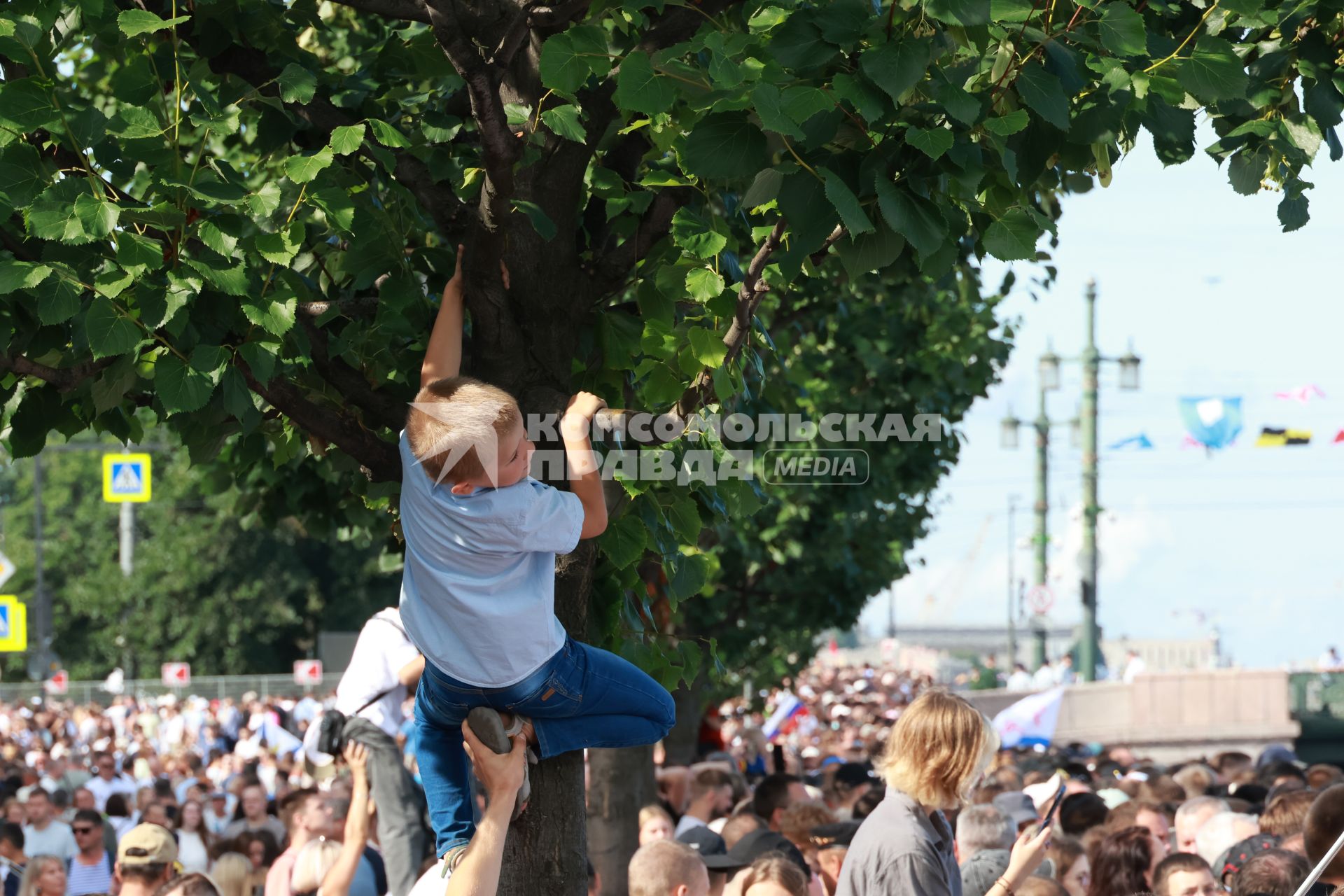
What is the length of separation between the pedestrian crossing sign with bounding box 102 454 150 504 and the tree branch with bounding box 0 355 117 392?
1968 cm

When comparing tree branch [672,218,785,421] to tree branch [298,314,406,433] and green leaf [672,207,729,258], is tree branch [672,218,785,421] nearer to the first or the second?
green leaf [672,207,729,258]

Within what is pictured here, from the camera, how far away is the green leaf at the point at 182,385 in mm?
3891

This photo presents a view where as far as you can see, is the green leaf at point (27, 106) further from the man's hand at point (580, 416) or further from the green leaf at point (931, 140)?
the green leaf at point (931, 140)

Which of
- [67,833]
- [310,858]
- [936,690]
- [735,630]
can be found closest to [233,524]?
[735,630]

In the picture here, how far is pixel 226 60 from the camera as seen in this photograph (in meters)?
4.82

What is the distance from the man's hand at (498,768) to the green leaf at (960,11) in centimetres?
182

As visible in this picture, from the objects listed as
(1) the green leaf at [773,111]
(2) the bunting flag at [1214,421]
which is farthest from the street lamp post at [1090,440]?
(1) the green leaf at [773,111]

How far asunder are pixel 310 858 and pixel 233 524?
169ft

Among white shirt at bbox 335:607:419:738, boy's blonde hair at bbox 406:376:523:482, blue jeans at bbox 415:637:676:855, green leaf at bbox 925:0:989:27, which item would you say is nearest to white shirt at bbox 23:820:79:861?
white shirt at bbox 335:607:419:738

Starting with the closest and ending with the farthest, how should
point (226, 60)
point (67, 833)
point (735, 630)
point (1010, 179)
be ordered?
point (1010, 179) → point (226, 60) → point (67, 833) → point (735, 630)

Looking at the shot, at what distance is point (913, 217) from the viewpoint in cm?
345

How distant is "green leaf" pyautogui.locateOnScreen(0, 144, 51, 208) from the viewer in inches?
150

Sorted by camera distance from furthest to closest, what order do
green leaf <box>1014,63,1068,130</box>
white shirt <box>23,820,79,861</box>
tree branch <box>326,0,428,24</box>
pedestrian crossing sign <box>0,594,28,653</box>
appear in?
1. pedestrian crossing sign <box>0,594,28,653</box>
2. white shirt <box>23,820,79,861</box>
3. tree branch <box>326,0,428,24</box>
4. green leaf <box>1014,63,1068,130</box>

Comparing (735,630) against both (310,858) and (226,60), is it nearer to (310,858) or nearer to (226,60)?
(310,858)
